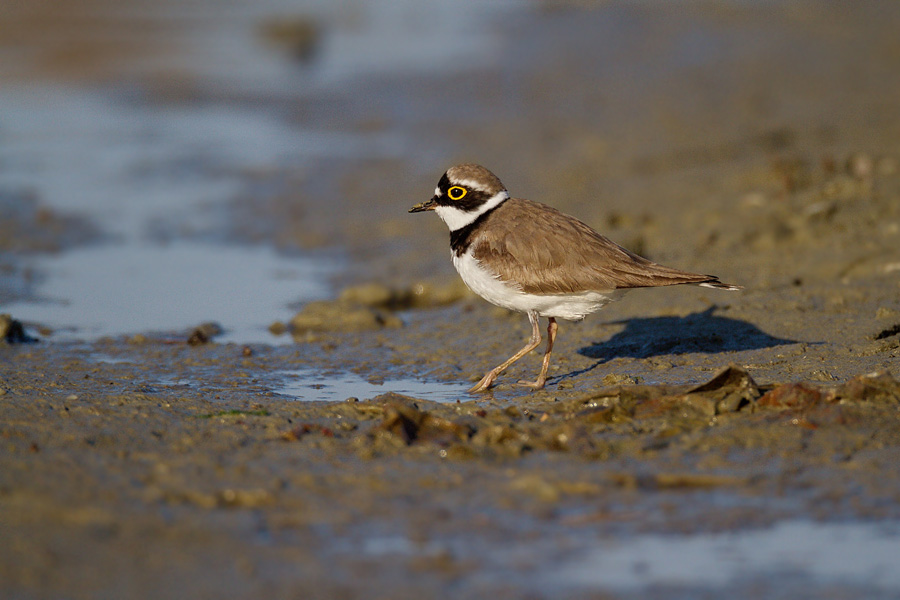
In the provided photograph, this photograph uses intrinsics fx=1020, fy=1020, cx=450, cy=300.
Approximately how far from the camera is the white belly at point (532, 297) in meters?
6.36

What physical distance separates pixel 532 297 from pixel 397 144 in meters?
8.27

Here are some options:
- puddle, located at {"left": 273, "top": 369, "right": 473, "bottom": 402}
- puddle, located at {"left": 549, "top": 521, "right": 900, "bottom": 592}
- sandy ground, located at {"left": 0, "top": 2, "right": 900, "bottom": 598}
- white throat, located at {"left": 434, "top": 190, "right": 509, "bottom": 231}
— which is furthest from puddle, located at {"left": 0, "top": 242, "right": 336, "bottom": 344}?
puddle, located at {"left": 549, "top": 521, "right": 900, "bottom": 592}

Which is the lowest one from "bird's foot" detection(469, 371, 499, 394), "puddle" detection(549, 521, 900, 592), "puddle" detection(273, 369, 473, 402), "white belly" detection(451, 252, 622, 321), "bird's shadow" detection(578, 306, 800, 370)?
"puddle" detection(549, 521, 900, 592)

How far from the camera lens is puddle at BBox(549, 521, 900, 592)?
143 inches

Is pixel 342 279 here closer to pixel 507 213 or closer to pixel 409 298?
pixel 409 298

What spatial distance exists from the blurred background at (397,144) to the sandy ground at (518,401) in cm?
7

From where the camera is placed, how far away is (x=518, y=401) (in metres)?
6.06

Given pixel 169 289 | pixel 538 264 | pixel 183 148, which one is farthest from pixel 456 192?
pixel 183 148

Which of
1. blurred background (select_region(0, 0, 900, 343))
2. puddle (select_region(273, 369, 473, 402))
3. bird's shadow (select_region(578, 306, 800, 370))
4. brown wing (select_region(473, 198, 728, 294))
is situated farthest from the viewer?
blurred background (select_region(0, 0, 900, 343))

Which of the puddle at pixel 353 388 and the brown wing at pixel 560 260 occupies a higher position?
the brown wing at pixel 560 260

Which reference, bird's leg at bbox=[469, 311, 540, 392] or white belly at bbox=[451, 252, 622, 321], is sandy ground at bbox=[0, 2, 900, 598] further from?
white belly at bbox=[451, 252, 622, 321]

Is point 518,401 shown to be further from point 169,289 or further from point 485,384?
point 169,289

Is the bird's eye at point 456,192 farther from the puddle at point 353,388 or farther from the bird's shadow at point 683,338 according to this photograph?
the bird's shadow at point 683,338

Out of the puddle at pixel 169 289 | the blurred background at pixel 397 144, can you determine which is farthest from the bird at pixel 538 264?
the puddle at pixel 169 289
